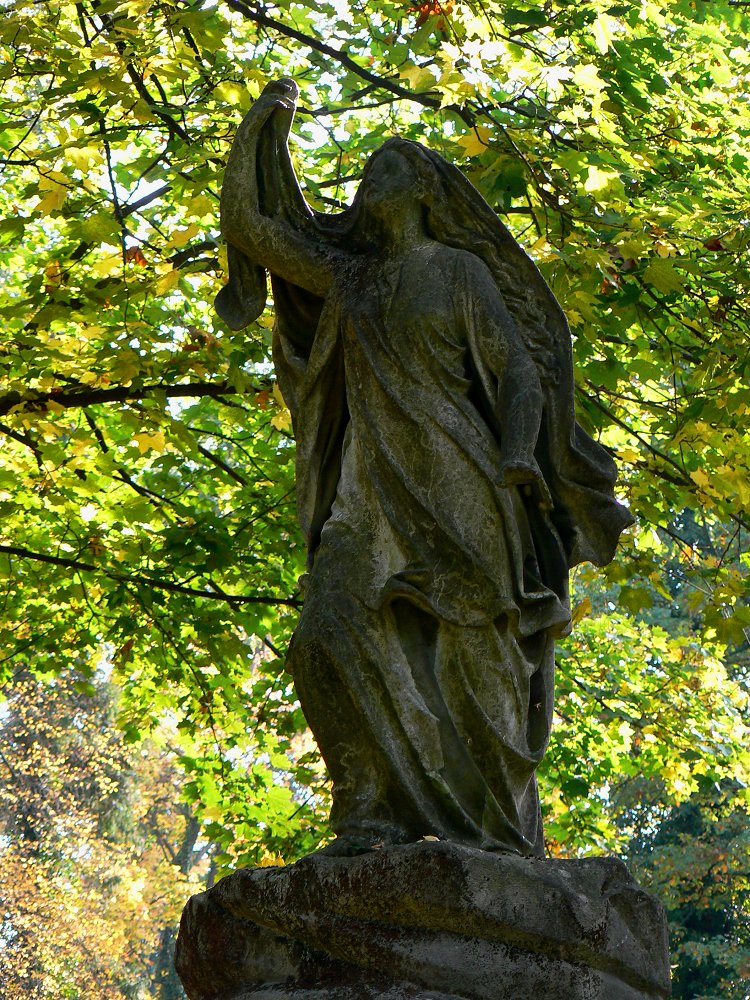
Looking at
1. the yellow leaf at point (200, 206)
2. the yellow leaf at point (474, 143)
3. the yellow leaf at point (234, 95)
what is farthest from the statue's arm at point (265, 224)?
the yellow leaf at point (234, 95)

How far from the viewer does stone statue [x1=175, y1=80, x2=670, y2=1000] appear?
328cm

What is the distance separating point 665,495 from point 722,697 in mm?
3610

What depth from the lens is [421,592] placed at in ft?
12.8

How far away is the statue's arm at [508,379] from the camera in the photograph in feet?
13.3

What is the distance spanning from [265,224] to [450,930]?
244 cm

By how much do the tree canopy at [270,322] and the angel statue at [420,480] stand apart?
1985 millimetres

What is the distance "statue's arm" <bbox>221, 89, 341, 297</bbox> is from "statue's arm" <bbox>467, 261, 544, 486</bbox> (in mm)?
546

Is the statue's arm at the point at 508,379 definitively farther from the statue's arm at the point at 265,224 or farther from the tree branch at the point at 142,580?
the tree branch at the point at 142,580

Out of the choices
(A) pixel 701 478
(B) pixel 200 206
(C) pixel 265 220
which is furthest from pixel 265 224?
(A) pixel 701 478

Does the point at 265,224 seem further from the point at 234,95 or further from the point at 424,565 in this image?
the point at 234,95

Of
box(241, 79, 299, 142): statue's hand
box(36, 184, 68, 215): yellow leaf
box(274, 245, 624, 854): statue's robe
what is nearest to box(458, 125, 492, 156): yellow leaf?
box(241, 79, 299, 142): statue's hand

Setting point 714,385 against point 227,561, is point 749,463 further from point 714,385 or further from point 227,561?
point 227,561

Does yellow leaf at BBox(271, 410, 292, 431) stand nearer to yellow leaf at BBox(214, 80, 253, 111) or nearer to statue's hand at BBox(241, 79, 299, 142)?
yellow leaf at BBox(214, 80, 253, 111)

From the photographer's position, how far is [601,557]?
4.36 m
